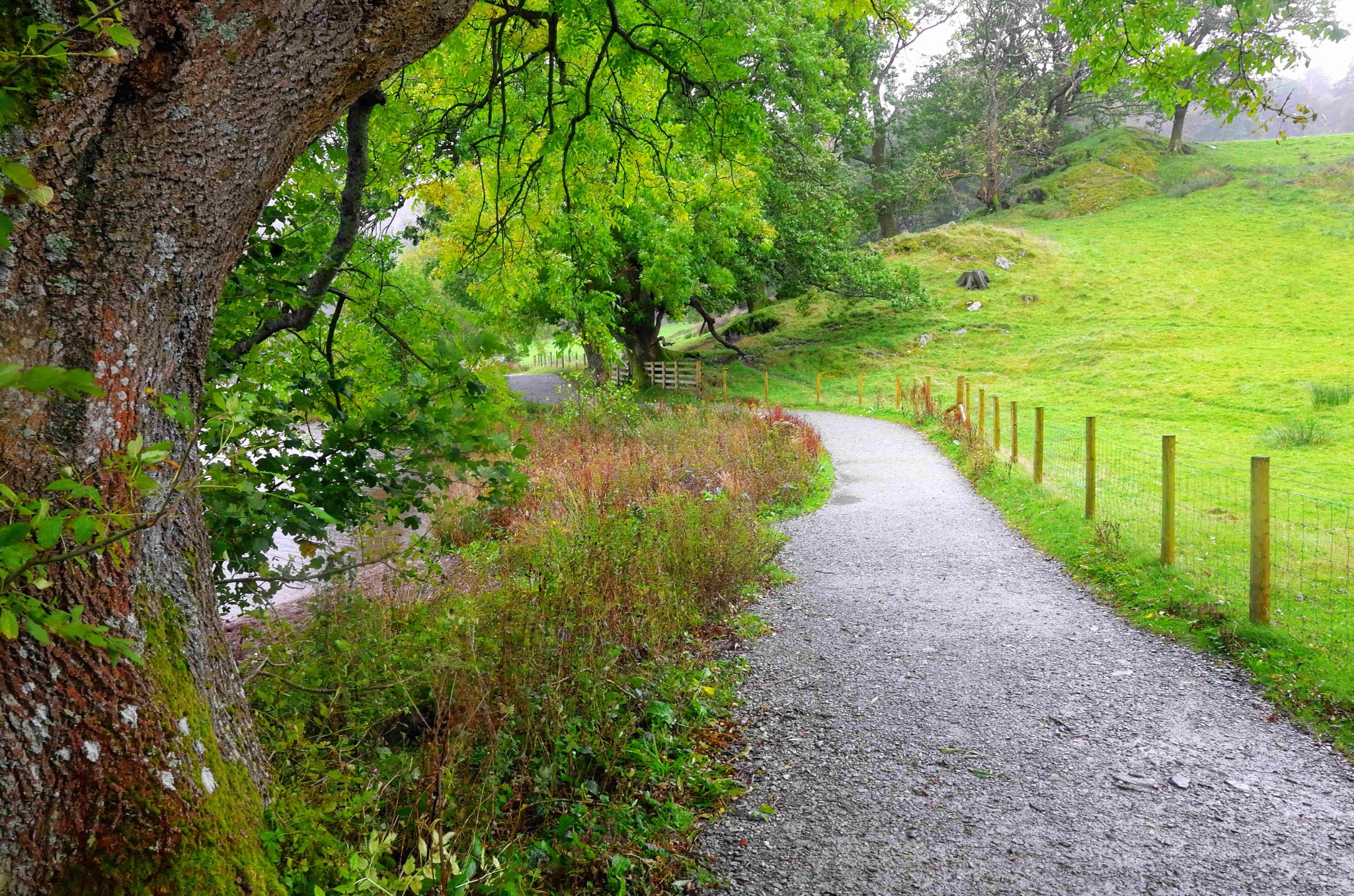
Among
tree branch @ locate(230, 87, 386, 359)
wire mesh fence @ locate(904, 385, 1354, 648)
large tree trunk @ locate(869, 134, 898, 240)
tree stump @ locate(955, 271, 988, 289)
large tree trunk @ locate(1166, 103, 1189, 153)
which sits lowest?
wire mesh fence @ locate(904, 385, 1354, 648)

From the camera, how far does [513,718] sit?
3592 millimetres

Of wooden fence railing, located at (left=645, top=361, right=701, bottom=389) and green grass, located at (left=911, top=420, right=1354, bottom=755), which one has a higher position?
wooden fence railing, located at (left=645, top=361, right=701, bottom=389)

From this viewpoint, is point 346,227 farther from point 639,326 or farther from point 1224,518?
point 639,326

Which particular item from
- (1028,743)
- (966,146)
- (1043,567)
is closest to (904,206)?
(966,146)

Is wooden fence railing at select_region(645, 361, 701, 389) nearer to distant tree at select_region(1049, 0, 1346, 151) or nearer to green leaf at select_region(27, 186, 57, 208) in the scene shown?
distant tree at select_region(1049, 0, 1346, 151)

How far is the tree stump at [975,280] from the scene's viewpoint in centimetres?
3591

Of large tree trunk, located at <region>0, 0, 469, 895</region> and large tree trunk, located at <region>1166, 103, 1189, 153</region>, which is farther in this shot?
large tree trunk, located at <region>1166, 103, 1189, 153</region>

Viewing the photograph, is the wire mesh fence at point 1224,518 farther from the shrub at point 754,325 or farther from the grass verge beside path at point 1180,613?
the shrub at point 754,325

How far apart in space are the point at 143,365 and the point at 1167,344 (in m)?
31.8

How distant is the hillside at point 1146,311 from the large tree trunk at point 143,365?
52.3 feet

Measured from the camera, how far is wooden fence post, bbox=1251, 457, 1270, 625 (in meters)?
5.80

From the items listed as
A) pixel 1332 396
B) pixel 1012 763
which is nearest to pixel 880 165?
pixel 1332 396

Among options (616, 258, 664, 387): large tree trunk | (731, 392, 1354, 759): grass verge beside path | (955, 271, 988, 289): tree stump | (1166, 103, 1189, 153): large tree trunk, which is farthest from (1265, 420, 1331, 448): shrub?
(1166, 103, 1189, 153): large tree trunk

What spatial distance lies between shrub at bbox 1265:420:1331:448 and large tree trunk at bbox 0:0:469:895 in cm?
1797
